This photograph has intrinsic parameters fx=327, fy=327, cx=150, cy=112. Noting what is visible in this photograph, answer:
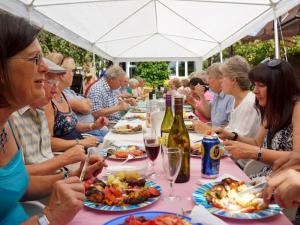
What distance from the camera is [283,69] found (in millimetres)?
2119

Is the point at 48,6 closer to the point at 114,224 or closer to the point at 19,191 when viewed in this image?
the point at 19,191

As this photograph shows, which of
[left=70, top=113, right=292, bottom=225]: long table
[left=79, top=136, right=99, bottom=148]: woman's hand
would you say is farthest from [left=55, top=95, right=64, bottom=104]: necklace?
[left=70, top=113, right=292, bottom=225]: long table

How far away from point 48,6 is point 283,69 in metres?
4.08

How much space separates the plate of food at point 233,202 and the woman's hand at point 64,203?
43 centimetres

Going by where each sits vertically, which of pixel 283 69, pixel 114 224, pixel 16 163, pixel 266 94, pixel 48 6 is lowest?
pixel 114 224

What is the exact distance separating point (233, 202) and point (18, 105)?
34.3 inches

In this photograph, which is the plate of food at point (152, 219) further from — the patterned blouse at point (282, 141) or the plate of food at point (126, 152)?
the patterned blouse at point (282, 141)

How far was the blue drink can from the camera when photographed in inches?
59.9

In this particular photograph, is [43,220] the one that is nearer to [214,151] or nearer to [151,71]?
[214,151]

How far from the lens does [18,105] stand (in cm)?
125

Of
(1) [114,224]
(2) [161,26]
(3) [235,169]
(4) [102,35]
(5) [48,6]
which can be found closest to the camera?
(1) [114,224]

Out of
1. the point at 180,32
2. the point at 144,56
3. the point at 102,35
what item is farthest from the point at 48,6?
the point at 144,56

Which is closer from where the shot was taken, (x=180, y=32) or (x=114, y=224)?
(x=114, y=224)

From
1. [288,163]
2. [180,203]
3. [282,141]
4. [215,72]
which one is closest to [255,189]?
[180,203]
